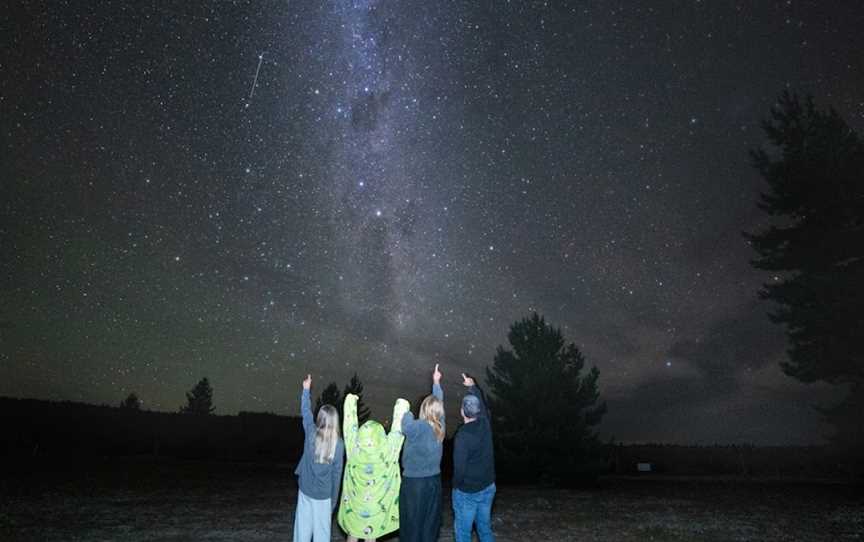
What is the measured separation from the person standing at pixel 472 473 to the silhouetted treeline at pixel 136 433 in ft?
116

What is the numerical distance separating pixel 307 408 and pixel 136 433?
146ft

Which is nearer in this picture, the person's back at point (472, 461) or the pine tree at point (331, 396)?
the person's back at point (472, 461)

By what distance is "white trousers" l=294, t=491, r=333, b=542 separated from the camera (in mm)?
5625

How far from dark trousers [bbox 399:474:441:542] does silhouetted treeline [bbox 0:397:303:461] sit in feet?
114

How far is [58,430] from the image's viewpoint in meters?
37.9

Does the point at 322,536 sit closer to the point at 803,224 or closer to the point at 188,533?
the point at 188,533

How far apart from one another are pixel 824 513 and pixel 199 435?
45131 mm

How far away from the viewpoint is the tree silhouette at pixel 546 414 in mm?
24094

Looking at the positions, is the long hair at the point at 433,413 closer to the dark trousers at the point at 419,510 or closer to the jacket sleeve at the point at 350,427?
the dark trousers at the point at 419,510

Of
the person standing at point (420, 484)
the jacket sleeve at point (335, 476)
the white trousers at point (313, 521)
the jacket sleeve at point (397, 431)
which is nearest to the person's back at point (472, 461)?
the person standing at point (420, 484)

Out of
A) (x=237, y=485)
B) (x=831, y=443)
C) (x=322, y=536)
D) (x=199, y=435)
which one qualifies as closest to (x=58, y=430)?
(x=199, y=435)

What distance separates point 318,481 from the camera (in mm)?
5668

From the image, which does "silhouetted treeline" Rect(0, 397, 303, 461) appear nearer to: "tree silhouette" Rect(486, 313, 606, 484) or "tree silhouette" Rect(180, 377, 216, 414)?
"tree silhouette" Rect(486, 313, 606, 484)

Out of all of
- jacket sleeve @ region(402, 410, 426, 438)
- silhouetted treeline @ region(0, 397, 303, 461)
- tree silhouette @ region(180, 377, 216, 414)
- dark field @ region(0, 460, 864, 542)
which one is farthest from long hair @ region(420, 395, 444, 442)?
tree silhouette @ region(180, 377, 216, 414)
